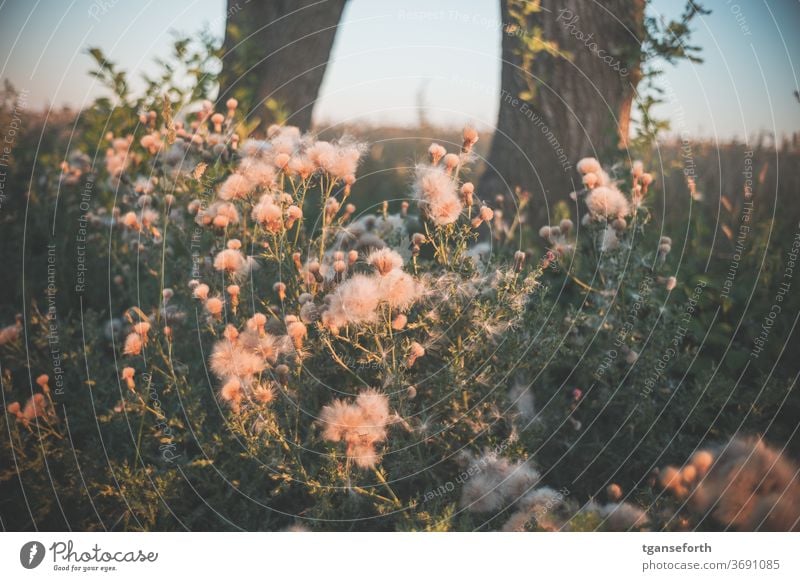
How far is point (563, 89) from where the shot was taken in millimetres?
3320

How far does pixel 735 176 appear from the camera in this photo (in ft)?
12.2

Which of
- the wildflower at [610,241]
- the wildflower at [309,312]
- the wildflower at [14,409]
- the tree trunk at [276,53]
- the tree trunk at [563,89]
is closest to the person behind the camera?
the wildflower at [309,312]

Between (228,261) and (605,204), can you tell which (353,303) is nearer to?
(228,261)

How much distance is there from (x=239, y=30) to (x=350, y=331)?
6.54 feet

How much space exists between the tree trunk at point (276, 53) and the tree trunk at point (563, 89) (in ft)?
3.00

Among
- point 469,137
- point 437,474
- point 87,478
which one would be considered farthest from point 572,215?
point 87,478

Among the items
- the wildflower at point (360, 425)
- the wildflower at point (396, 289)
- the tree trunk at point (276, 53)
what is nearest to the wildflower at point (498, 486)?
the wildflower at point (360, 425)

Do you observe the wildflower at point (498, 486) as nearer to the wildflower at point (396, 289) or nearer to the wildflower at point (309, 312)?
the wildflower at point (396, 289)

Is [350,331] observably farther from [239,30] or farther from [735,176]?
[735,176]
